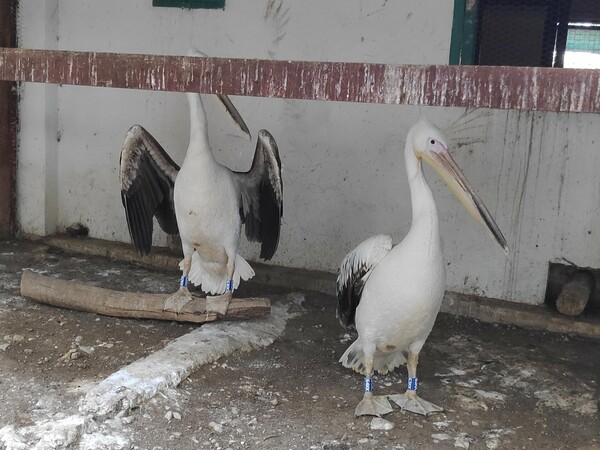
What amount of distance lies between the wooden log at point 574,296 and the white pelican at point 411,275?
1.31m

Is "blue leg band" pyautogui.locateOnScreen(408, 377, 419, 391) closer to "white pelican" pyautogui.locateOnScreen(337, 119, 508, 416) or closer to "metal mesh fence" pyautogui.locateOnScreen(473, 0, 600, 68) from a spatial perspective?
"white pelican" pyautogui.locateOnScreen(337, 119, 508, 416)

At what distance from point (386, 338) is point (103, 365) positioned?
131cm

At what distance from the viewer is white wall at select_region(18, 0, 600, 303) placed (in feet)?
13.9

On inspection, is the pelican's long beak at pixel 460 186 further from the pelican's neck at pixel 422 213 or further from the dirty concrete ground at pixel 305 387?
the dirty concrete ground at pixel 305 387

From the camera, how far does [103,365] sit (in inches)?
131

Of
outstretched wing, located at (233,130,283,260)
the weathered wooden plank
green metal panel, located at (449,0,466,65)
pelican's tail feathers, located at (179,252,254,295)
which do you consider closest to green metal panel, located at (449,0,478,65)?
green metal panel, located at (449,0,466,65)

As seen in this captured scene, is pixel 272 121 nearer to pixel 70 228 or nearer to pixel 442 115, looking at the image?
pixel 442 115

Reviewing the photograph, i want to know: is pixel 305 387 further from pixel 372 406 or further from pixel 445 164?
pixel 445 164

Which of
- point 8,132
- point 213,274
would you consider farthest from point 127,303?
point 8,132

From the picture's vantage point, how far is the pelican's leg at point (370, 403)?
2961mm

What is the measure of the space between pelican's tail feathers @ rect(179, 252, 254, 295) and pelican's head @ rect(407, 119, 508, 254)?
162 centimetres

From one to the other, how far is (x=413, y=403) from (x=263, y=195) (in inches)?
68.7

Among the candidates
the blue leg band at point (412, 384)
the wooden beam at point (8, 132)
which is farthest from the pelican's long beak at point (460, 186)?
the wooden beam at point (8, 132)

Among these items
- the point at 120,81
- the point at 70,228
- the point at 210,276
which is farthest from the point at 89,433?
the point at 70,228
